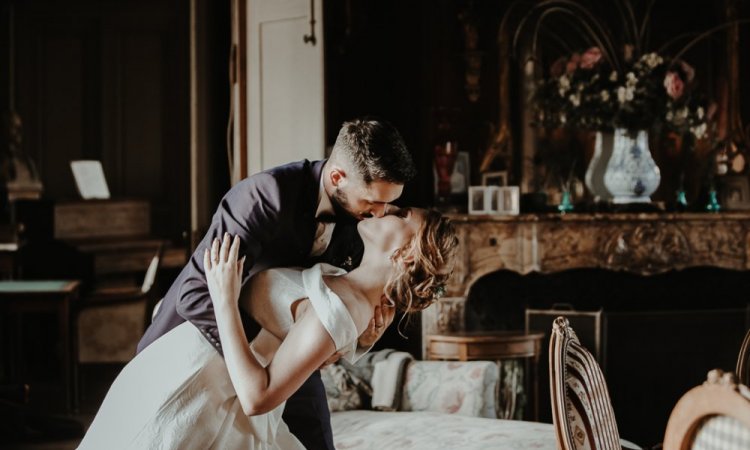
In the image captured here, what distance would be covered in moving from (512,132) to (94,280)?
11.4ft

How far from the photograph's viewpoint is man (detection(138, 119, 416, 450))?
2.32 meters

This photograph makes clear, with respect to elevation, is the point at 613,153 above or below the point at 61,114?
below

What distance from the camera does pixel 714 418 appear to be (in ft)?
5.03

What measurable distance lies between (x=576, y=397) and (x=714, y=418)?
2.32 ft

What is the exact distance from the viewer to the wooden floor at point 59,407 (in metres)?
5.00

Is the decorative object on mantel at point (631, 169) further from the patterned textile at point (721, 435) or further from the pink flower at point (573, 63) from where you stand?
the patterned textile at point (721, 435)

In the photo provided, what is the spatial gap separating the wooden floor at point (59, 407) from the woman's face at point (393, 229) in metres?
3.12

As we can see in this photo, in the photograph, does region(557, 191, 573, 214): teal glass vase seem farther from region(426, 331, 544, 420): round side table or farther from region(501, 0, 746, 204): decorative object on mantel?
region(426, 331, 544, 420): round side table

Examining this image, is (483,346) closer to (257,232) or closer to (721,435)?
(257,232)

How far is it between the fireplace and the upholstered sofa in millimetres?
825

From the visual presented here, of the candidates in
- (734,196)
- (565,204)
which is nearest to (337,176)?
(565,204)

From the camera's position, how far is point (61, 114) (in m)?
8.89

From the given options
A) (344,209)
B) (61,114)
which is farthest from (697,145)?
(61,114)

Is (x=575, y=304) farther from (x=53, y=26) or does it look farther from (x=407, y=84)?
(x=53, y=26)
